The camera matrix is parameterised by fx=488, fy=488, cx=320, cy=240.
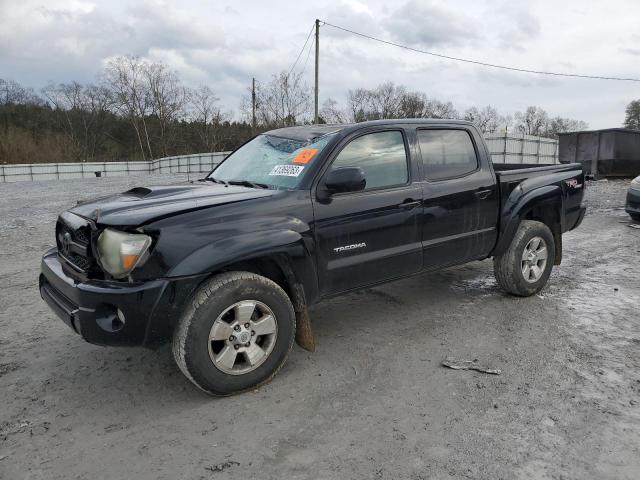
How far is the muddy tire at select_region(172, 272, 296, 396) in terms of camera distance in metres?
2.89

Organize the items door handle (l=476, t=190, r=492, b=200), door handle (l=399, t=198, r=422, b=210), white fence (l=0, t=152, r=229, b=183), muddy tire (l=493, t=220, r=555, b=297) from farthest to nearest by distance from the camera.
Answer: white fence (l=0, t=152, r=229, b=183)
muddy tire (l=493, t=220, r=555, b=297)
door handle (l=476, t=190, r=492, b=200)
door handle (l=399, t=198, r=422, b=210)

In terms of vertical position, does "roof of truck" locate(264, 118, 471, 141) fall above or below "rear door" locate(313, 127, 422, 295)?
above

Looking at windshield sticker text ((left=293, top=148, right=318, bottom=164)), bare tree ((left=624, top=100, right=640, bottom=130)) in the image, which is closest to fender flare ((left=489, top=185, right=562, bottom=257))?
windshield sticker text ((left=293, top=148, right=318, bottom=164))

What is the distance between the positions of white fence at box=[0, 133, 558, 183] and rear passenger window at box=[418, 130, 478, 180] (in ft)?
75.0

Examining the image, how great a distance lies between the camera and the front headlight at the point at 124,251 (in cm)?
279

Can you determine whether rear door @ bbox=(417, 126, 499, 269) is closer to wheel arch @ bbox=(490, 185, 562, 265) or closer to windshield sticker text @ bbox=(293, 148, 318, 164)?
wheel arch @ bbox=(490, 185, 562, 265)

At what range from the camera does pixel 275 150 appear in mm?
4066

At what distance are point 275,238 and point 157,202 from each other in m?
0.82

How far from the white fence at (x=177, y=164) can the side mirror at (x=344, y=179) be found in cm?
2444

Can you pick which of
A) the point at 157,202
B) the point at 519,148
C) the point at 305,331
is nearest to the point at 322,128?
the point at 157,202

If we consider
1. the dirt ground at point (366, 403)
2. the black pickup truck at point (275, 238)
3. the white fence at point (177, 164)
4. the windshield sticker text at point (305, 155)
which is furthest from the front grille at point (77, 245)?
the white fence at point (177, 164)

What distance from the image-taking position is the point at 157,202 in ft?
10.5

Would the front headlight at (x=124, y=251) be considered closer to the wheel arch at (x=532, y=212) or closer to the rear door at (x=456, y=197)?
the rear door at (x=456, y=197)

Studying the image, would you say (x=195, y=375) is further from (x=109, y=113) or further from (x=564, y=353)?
(x=109, y=113)
